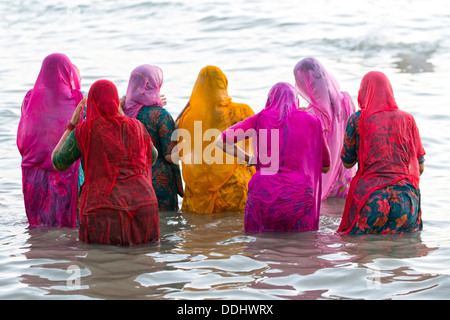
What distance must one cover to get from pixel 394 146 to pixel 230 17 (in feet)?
42.7

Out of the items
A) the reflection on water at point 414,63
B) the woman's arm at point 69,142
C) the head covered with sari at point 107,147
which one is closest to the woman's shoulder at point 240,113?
the head covered with sari at point 107,147

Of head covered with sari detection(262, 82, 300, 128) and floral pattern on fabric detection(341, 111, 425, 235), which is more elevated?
head covered with sari detection(262, 82, 300, 128)

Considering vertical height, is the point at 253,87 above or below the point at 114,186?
above

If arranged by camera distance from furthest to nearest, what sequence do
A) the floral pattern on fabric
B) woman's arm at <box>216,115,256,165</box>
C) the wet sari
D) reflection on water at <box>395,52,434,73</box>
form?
1. reflection on water at <box>395,52,434,73</box>
2. the wet sari
3. woman's arm at <box>216,115,256,165</box>
4. the floral pattern on fabric

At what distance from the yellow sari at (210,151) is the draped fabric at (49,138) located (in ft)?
3.39

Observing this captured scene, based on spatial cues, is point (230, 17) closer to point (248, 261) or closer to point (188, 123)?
point (188, 123)

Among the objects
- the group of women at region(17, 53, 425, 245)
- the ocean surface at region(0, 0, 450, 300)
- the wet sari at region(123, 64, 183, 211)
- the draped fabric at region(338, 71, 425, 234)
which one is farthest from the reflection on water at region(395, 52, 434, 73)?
the draped fabric at region(338, 71, 425, 234)

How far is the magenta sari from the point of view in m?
5.06

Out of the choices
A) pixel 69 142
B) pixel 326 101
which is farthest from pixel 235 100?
pixel 69 142

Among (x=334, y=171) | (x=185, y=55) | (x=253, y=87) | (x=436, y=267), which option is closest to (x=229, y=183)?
(x=334, y=171)

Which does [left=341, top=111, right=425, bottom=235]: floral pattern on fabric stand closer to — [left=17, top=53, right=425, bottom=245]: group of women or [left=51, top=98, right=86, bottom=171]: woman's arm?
[left=17, top=53, right=425, bottom=245]: group of women

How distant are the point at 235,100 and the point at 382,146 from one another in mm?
6380

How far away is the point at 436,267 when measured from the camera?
452 centimetres

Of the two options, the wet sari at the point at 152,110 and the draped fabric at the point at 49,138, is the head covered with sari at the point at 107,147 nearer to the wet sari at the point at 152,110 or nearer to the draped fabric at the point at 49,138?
the draped fabric at the point at 49,138
